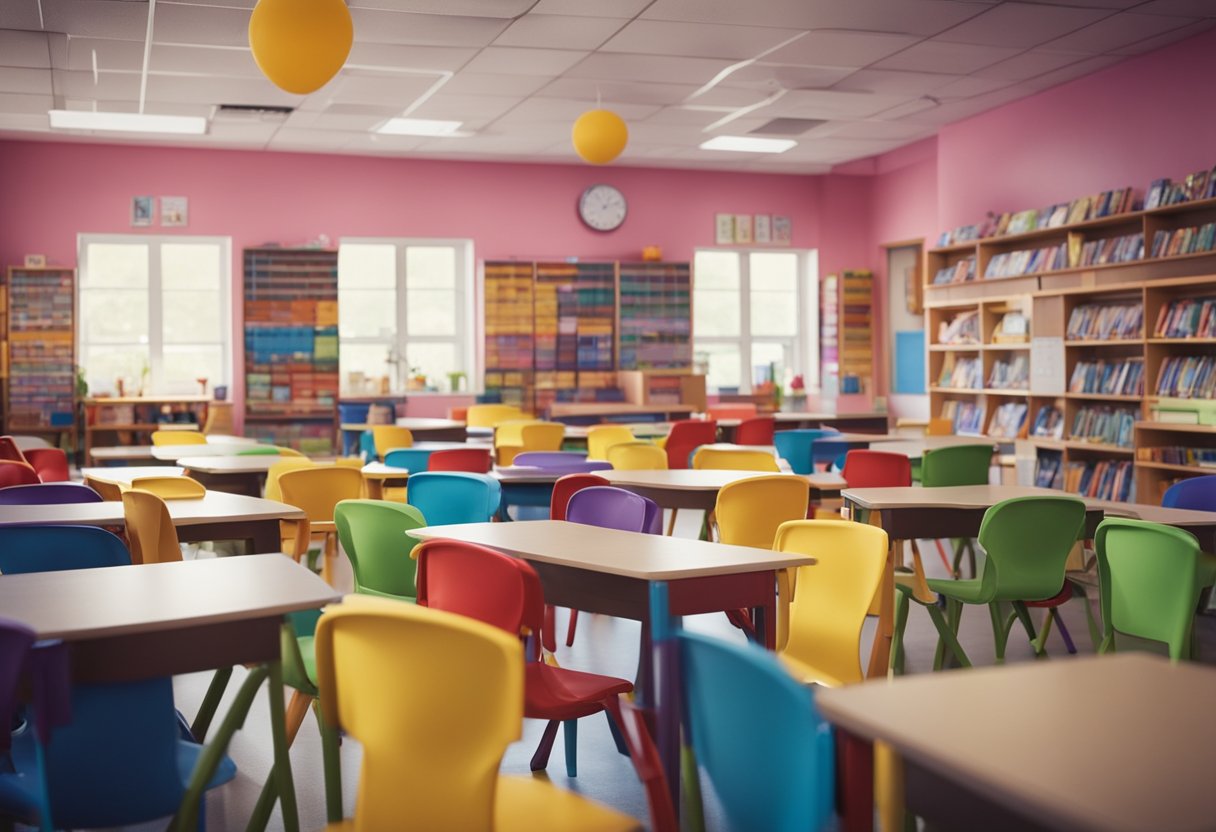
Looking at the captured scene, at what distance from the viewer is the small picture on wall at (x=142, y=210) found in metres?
11.2

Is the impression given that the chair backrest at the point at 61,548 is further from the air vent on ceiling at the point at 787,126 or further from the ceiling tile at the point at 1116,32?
the air vent on ceiling at the point at 787,126

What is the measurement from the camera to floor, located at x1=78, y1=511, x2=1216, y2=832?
3418 mm

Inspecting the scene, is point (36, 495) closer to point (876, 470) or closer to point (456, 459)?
point (456, 459)

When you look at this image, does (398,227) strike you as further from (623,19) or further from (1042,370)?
(1042,370)

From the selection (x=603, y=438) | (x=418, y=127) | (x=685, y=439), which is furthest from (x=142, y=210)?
(x=685, y=439)

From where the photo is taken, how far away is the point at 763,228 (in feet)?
43.7

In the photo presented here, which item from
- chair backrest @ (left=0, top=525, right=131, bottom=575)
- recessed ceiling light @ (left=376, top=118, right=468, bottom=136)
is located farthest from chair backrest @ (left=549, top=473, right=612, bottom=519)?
recessed ceiling light @ (left=376, top=118, right=468, bottom=136)

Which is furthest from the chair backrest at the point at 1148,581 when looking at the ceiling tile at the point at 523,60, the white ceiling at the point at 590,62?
the ceiling tile at the point at 523,60

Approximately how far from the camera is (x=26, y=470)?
545 cm

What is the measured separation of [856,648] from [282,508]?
2.28 m

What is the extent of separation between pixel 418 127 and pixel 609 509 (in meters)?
7.12

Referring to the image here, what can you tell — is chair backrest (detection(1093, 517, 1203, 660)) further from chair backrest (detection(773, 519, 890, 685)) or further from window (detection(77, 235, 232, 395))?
window (detection(77, 235, 232, 395))

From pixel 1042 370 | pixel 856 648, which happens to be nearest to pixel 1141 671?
pixel 856 648

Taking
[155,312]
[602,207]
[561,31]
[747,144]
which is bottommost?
[155,312]
